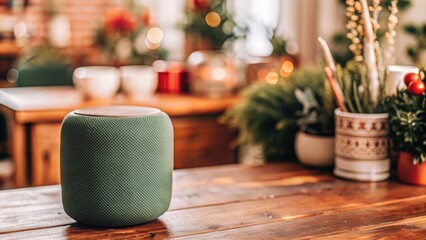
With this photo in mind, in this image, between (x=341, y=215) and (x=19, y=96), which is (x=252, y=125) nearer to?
(x=341, y=215)

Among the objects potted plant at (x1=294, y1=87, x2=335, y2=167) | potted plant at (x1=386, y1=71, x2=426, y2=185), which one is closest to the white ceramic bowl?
potted plant at (x1=294, y1=87, x2=335, y2=167)

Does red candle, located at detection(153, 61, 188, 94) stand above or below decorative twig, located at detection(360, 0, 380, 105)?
below

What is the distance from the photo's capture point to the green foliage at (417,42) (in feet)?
8.35

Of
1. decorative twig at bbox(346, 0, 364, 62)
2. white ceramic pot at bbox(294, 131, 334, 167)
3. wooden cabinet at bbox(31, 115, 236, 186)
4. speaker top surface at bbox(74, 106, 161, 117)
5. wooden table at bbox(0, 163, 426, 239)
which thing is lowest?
wooden cabinet at bbox(31, 115, 236, 186)

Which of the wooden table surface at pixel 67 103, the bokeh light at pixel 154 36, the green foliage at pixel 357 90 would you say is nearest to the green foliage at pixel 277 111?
the green foliage at pixel 357 90

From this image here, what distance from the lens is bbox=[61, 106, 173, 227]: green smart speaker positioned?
3.74 ft

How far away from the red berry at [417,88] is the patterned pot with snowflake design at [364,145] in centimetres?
11

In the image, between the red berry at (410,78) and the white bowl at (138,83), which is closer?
the red berry at (410,78)

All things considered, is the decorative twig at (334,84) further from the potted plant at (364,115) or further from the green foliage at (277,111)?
the green foliage at (277,111)

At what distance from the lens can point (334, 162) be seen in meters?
1.68

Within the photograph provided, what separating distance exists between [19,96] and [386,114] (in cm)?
184

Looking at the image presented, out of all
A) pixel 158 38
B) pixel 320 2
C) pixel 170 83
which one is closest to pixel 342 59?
pixel 320 2

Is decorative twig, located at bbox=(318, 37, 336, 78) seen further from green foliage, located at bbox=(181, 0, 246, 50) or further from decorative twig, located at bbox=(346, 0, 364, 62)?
green foliage, located at bbox=(181, 0, 246, 50)

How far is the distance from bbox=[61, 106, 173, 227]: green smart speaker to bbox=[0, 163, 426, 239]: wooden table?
1.5 inches
